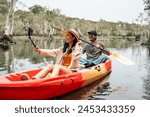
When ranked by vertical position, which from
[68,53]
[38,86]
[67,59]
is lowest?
[38,86]

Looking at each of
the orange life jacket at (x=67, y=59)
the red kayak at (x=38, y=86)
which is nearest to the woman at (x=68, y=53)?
the orange life jacket at (x=67, y=59)

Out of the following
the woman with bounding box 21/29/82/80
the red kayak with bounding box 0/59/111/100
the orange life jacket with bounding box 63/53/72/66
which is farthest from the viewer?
the orange life jacket with bounding box 63/53/72/66

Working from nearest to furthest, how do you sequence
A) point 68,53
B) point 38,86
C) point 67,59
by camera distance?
point 38,86, point 68,53, point 67,59

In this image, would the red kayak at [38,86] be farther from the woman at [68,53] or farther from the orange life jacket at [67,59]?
the orange life jacket at [67,59]

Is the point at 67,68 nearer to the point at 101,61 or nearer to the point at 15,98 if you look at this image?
the point at 15,98

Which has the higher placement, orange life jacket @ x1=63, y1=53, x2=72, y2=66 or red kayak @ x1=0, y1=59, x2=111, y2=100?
orange life jacket @ x1=63, y1=53, x2=72, y2=66

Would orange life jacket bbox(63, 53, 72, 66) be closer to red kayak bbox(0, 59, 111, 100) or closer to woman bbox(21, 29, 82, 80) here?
woman bbox(21, 29, 82, 80)

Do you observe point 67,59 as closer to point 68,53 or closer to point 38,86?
point 68,53

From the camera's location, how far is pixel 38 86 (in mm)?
6934

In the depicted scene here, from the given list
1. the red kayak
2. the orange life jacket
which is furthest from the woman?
the red kayak

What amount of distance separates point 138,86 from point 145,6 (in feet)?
145

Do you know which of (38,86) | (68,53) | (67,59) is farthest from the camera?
(67,59)

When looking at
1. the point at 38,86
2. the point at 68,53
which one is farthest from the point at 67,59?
the point at 38,86

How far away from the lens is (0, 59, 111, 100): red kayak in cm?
664
